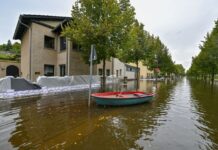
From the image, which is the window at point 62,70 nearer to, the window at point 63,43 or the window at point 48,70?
the window at point 48,70

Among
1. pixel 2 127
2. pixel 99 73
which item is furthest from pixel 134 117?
pixel 99 73

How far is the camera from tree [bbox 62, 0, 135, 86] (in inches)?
657

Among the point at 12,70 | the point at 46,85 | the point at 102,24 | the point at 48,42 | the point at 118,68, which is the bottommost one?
the point at 46,85

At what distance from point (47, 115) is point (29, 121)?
1102 mm

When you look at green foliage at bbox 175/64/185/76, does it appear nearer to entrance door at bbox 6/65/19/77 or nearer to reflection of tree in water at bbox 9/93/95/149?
entrance door at bbox 6/65/19/77

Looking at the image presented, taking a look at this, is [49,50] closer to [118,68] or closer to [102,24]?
[102,24]

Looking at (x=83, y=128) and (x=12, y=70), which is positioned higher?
(x=12, y=70)

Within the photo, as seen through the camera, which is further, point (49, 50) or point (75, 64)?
point (49, 50)

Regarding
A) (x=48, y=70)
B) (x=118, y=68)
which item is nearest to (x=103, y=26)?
(x=48, y=70)

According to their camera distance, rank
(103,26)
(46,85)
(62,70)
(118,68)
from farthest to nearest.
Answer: (118,68) → (62,70) → (46,85) → (103,26)

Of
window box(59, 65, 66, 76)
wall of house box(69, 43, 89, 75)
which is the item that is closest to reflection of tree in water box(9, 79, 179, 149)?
wall of house box(69, 43, 89, 75)

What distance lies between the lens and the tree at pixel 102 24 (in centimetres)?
1669

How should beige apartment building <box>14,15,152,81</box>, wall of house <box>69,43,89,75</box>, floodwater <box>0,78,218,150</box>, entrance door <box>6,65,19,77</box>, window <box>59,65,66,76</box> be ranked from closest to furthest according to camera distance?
floodwater <box>0,78,218,150</box>, beige apartment building <box>14,15,152,81</box>, wall of house <box>69,43,89,75</box>, window <box>59,65,66,76</box>, entrance door <box>6,65,19,77</box>

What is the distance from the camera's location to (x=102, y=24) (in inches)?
649
